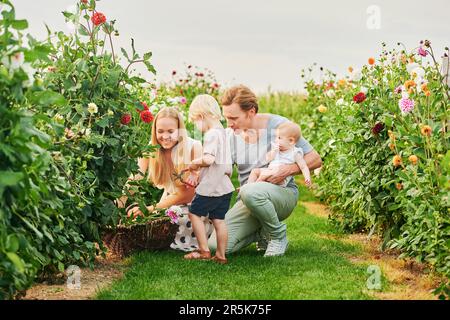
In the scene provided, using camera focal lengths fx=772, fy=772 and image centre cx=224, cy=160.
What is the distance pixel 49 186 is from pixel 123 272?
1.21m

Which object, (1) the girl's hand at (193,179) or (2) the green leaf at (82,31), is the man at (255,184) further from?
(2) the green leaf at (82,31)

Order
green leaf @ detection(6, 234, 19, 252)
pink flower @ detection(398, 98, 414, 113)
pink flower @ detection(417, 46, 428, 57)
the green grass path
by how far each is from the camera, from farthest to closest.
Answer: pink flower @ detection(417, 46, 428, 57) < pink flower @ detection(398, 98, 414, 113) < the green grass path < green leaf @ detection(6, 234, 19, 252)

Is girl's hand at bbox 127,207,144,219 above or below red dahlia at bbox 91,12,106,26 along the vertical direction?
below

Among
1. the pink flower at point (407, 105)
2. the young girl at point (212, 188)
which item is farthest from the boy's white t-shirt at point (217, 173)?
the pink flower at point (407, 105)

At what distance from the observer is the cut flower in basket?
5.60 metres

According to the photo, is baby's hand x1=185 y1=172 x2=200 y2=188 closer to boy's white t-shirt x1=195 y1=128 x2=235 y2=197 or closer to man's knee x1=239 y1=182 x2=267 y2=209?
boy's white t-shirt x1=195 y1=128 x2=235 y2=197

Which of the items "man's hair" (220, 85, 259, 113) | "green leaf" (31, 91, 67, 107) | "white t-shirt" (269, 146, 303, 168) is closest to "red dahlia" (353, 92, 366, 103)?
"white t-shirt" (269, 146, 303, 168)


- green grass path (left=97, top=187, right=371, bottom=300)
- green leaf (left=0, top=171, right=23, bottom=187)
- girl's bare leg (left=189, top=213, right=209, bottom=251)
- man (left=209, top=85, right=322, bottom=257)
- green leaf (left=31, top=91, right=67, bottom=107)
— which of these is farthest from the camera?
man (left=209, top=85, right=322, bottom=257)

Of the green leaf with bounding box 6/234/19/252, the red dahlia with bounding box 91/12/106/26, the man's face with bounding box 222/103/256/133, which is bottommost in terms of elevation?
the green leaf with bounding box 6/234/19/252

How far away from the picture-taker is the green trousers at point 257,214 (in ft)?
17.9

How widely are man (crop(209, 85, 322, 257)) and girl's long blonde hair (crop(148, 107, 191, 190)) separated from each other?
0.35 m
